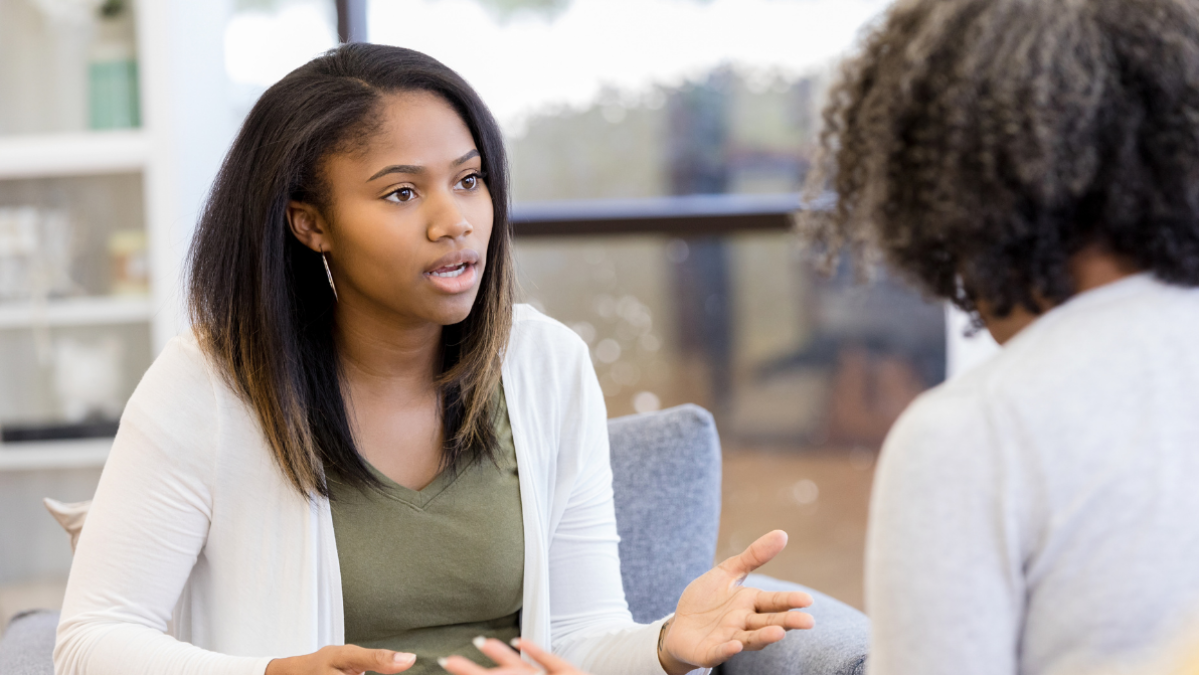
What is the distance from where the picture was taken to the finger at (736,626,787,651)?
3.00 feet

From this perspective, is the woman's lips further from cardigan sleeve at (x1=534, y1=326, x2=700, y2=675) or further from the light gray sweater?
the light gray sweater

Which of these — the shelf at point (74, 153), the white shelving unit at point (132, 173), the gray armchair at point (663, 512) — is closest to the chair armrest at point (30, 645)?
the gray armchair at point (663, 512)

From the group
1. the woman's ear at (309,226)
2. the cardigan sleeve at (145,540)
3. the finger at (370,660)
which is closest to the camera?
the finger at (370,660)

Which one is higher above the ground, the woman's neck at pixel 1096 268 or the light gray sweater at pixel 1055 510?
the woman's neck at pixel 1096 268

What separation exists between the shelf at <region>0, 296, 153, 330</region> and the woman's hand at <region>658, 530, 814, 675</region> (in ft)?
5.83

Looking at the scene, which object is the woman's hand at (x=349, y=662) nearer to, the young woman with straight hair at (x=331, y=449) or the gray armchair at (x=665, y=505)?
the young woman with straight hair at (x=331, y=449)

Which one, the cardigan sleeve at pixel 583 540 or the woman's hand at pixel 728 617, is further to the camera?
the cardigan sleeve at pixel 583 540

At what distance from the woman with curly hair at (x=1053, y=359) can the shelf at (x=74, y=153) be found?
207 cm

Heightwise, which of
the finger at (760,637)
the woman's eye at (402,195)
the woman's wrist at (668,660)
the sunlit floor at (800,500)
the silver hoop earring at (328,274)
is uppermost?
the woman's eye at (402,195)

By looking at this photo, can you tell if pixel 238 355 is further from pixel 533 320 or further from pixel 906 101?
pixel 906 101

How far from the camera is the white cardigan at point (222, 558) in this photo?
105 cm

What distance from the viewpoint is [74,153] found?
228 centimetres

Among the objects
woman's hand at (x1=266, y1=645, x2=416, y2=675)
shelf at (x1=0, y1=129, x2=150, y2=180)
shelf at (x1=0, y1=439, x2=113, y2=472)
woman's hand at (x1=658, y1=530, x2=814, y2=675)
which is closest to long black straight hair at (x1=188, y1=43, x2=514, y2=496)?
woman's hand at (x1=266, y1=645, x2=416, y2=675)

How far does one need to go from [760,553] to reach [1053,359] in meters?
0.46
